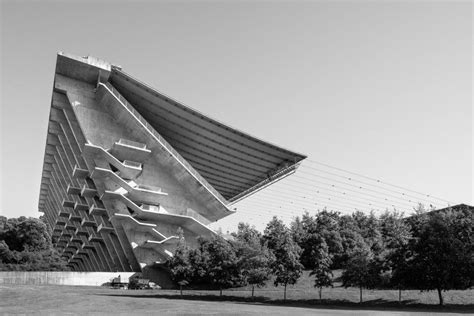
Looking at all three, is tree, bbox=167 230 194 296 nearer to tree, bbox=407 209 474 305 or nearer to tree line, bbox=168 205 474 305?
tree line, bbox=168 205 474 305

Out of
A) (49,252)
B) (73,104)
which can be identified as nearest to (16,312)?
(73,104)

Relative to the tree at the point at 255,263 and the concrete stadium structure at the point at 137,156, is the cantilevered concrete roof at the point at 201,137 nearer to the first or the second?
the concrete stadium structure at the point at 137,156

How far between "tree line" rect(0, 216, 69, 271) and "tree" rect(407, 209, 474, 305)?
5026 cm

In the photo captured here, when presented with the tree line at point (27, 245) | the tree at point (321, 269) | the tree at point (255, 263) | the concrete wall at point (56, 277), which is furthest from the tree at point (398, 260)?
the tree line at point (27, 245)

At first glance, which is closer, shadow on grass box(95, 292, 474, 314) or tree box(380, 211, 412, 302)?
shadow on grass box(95, 292, 474, 314)

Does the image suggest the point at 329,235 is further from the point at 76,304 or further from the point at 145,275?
the point at 76,304

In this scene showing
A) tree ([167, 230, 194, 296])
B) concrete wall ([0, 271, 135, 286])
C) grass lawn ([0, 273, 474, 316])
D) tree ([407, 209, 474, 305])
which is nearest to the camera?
grass lawn ([0, 273, 474, 316])

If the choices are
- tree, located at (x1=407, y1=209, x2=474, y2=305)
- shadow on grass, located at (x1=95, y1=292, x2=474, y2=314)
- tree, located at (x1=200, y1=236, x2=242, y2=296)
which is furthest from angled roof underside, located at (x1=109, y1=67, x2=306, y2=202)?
tree, located at (x1=407, y1=209, x2=474, y2=305)

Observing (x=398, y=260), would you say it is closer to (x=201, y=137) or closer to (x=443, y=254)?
(x=443, y=254)

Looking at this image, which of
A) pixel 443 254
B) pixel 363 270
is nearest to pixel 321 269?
pixel 363 270

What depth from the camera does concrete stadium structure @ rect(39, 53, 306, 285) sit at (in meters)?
51.8

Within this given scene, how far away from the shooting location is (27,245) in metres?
71.5

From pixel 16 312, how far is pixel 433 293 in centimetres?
3153

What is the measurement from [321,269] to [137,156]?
27860 millimetres
